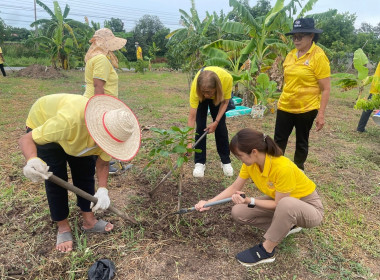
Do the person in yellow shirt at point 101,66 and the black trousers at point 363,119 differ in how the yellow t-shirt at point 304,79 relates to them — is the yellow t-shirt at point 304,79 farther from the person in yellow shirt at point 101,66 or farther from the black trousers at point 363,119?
the black trousers at point 363,119

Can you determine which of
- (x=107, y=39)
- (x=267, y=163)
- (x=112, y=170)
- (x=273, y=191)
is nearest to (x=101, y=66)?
(x=107, y=39)

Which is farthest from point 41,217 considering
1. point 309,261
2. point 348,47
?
point 348,47

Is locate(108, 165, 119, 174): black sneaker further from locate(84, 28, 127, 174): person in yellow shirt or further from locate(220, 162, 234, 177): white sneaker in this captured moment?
locate(220, 162, 234, 177): white sneaker

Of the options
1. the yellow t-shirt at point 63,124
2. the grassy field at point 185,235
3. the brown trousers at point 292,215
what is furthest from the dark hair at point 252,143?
the yellow t-shirt at point 63,124

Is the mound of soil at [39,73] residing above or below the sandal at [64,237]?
below

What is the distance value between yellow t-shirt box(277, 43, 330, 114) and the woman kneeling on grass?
1106 millimetres

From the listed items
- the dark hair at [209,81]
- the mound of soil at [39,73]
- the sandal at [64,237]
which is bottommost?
the mound of soil at [39,73]

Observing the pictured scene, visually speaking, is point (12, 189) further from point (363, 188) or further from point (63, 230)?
point (363, 188)

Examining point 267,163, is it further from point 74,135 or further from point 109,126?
point 74,135

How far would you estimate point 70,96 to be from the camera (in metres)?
1.71

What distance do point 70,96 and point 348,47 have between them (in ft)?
62.3

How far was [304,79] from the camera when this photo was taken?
271 centimetres

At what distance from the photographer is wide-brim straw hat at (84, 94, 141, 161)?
159 centimetres

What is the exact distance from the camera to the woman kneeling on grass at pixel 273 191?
5.82 feet
